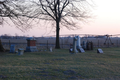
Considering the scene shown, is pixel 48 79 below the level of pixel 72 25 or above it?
below

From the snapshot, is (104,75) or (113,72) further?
(113,72)

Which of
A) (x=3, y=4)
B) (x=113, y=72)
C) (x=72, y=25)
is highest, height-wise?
(x=3, y=4)

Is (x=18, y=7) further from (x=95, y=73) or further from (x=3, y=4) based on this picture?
(x=95, y=73)

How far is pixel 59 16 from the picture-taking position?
79.7 feet

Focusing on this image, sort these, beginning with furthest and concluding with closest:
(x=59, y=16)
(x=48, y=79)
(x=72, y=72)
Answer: (x=59, y=16) → (x=72, y=72) → (x=48, y=79)

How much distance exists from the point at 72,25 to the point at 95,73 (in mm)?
17577

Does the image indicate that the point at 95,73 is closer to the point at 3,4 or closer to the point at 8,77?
the point at 8,77

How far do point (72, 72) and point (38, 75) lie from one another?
1731mm

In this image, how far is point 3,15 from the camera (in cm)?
1557

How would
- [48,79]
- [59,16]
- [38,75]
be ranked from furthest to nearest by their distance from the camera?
[59,16]
[38,75]
[48,79]

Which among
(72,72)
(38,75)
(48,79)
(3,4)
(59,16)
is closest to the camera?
(48,79)

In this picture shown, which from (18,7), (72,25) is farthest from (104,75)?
(72,25)

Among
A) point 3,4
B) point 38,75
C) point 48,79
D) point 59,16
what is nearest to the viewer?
point 48,79

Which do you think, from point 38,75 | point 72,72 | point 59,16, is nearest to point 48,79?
point 38,75
